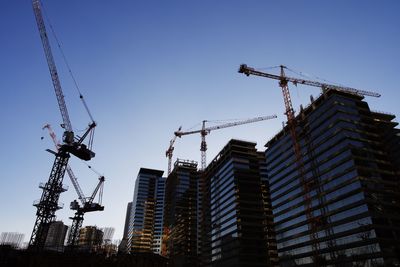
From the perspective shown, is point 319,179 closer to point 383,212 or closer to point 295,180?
point 295,180

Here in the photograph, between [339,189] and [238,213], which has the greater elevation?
[238,213]

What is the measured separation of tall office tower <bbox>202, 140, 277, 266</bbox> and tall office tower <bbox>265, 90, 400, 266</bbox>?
14950 millimetres

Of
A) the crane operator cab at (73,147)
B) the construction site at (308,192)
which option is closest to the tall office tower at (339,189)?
the construction site at (308,192)

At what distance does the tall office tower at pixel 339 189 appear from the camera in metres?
96.6

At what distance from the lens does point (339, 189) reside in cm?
10881

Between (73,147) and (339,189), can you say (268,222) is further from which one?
(73,147)

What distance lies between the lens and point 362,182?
102 meters

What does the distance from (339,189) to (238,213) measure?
2289 inches

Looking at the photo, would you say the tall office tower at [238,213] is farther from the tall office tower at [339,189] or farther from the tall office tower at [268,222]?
the tall office tower at [339,189]

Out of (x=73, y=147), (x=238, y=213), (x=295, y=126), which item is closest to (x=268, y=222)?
(x=238, y=213)

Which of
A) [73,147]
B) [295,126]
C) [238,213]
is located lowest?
[73,147]

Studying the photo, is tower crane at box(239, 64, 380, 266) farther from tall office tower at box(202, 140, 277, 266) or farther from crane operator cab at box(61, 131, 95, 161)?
crane operator cab at box(61, 131, 95, 161)

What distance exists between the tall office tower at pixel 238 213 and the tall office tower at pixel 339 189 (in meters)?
15.0

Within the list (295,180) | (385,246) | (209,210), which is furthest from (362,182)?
(209,210)
